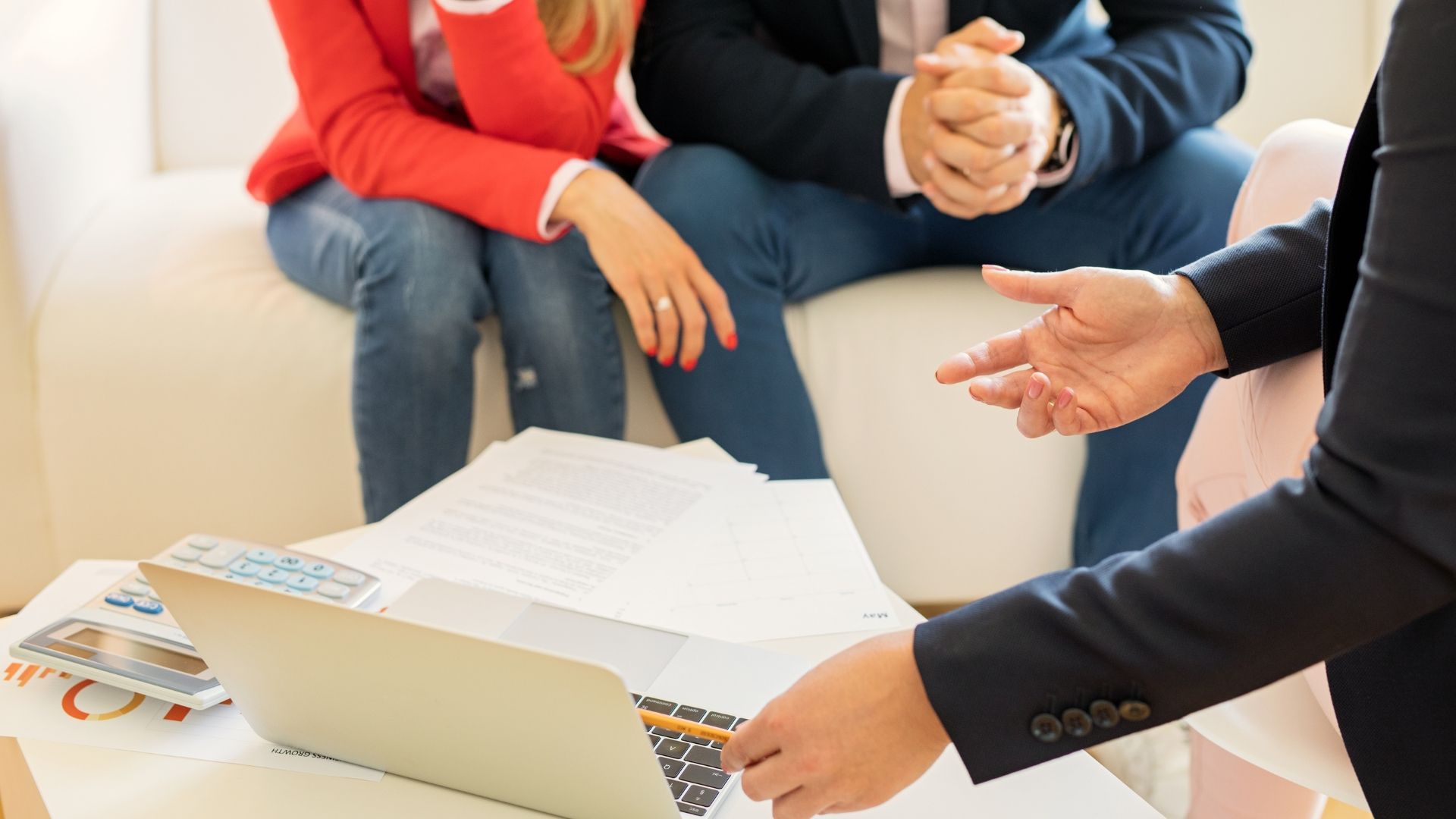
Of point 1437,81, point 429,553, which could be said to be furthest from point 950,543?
point 1437,81

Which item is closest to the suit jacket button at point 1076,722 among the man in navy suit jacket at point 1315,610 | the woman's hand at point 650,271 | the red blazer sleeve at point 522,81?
the man in navy suit jacket at point 1315,610

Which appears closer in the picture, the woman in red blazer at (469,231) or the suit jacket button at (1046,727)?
the suit jacket button at (1046,727)

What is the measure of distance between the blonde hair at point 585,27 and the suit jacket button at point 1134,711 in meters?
0.87

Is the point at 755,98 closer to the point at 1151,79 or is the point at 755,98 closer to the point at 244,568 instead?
the point at 1151,79

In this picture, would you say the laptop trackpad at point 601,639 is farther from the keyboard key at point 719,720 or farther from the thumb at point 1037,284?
the thumb at point 1037,284

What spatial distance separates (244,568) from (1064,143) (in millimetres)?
782

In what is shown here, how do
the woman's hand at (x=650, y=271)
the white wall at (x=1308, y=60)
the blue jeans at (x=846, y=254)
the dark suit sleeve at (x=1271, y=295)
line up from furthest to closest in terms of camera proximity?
1. the white wall at (x=1308, y=60)
2. the blue jeans at (x=846, y=254)
3. the woman's hand at (x=650, y=271)
4. the dark suit sleeve at (x=1271, y=295)

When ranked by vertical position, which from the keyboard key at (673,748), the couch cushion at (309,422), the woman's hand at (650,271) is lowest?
the couch cushion at (309,422)

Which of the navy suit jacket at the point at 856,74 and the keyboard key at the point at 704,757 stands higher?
the navy suit jacket at the point at 856,74

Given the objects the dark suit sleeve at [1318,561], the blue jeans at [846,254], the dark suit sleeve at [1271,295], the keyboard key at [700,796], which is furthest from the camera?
the blue jeans at [846,254]

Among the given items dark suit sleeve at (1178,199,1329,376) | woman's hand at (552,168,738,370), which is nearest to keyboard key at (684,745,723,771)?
dark suit sleeve at (1178,199,1329,376)

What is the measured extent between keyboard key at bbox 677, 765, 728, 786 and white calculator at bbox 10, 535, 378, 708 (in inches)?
7.1

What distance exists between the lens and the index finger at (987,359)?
65 centimetres

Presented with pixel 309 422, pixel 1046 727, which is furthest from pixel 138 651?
pixel 309 422
